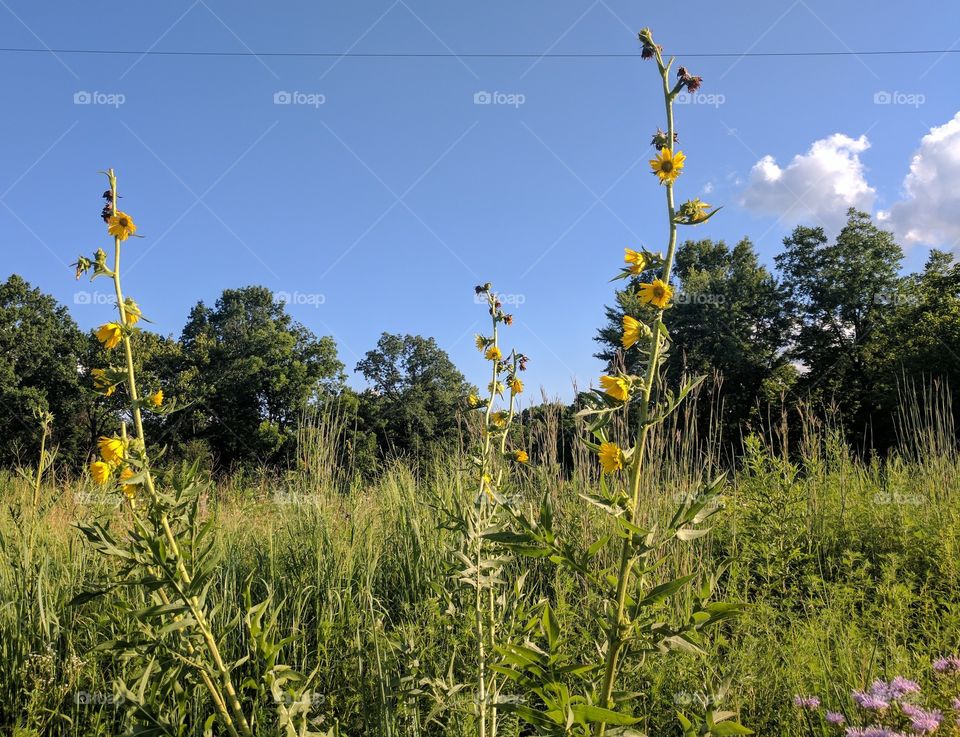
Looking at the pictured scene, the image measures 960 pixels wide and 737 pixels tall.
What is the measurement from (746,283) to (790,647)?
27294 millimetres

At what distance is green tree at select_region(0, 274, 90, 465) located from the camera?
2506cm

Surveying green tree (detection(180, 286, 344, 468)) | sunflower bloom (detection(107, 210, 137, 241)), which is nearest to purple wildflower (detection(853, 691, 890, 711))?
sunflower bloom (detection(107, 210, 137, 241))

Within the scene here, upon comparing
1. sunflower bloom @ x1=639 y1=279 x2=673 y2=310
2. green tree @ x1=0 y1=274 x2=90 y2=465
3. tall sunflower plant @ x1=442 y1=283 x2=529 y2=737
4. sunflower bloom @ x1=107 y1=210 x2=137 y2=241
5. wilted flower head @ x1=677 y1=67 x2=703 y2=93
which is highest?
green tree @ x1=0 y1=274 x2=90 y2=465

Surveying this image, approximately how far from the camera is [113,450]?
136 cm

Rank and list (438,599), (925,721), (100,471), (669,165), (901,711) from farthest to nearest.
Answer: (438,599)
(901,711)
(925,721)
(100,471)
(669,165)

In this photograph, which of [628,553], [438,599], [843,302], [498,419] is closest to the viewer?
[628,553]

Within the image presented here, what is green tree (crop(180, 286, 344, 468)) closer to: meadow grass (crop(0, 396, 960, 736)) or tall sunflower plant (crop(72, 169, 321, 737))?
meadow grass (crop(0, 396, 960, 736))

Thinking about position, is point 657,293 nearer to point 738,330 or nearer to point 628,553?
point 628,553

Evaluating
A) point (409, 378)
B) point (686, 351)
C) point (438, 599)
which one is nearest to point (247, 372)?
point (409, 378)

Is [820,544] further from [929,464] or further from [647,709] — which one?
[647,709]

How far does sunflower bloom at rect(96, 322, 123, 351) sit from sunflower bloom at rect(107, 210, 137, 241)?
254mm

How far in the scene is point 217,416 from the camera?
27.1 meters

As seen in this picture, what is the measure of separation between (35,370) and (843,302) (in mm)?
35474

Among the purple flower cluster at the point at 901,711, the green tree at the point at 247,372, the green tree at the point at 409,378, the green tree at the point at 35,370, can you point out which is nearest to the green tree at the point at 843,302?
the green tree at the point at 409,378
